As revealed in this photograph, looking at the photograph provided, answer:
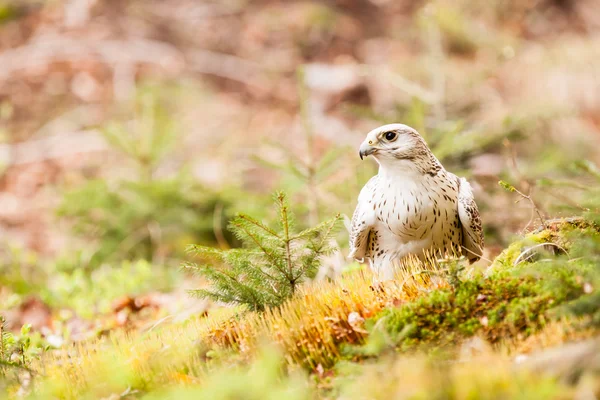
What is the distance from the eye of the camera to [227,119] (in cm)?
1184

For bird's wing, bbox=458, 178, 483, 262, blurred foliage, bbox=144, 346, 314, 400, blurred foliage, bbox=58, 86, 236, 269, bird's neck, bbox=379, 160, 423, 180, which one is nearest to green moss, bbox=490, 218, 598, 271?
bird's wing, bbox=458, 178, 483, 262

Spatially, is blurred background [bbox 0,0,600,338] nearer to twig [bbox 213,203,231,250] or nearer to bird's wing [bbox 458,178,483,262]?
twig [bbox 213,203,231,250]

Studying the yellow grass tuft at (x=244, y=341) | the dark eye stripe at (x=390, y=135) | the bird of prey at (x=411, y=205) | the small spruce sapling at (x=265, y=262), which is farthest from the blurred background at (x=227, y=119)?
the small spruce sapling at (x=265, y=262)

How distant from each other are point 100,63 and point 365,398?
11593 mm

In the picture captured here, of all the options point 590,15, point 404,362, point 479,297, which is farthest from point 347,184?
point 590,15

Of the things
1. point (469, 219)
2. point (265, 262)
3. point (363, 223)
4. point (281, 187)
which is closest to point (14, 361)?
point (265, 262)

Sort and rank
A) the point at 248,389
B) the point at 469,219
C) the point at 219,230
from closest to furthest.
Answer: the point at 248,389
the point at 469,219
the point at 219,230

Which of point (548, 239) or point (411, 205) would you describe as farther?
point (411, 205)

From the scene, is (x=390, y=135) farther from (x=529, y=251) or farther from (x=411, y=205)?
(x=529, y=251)

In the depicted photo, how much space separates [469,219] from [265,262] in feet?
4.24

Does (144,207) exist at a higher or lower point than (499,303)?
lower

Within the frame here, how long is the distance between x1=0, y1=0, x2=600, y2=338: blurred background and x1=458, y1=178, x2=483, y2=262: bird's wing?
63cm

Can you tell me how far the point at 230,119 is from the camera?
11852 mm

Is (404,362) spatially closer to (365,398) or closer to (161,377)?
(365,398)
